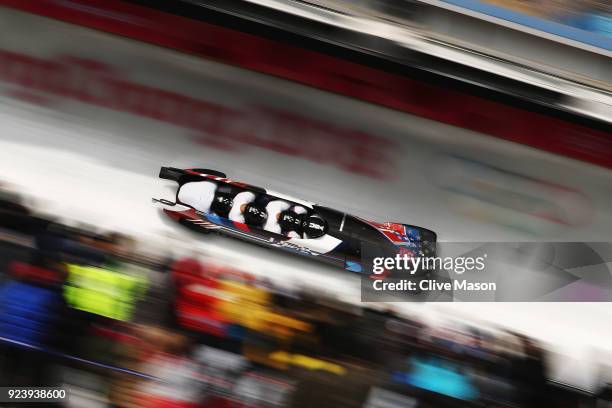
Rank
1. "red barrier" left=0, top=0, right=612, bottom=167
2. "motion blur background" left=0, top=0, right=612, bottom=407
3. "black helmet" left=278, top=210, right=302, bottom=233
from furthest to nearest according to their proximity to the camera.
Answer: "black helmet" left=278, top=210, right=302, bottom=233
"red barrier" left=0, top=0, right=612, bottom=167
"motion blur background" left=0, top=0, right=612, bottom=407

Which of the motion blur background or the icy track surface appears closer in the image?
the motion blur background

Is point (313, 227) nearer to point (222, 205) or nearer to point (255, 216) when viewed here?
point (255, 216)

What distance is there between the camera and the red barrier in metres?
3.05

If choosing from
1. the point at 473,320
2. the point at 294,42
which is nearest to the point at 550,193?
the point at 473,320

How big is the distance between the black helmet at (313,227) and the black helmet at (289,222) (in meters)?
0.03

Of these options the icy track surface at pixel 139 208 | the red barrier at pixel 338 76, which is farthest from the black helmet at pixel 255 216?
the red barrier at pixel 338 76

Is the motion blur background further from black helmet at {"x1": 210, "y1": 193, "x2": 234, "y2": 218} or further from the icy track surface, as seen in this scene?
black helmet at {"x1": 210, "y1": 193, "x2": 234, "y2": 218}

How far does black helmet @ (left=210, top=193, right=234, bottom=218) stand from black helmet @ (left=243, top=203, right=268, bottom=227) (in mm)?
95

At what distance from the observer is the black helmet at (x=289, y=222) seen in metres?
3.16

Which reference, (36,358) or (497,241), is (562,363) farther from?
(36,358)

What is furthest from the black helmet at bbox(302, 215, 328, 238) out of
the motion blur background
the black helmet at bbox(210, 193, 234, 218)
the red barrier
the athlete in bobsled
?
the red barrier

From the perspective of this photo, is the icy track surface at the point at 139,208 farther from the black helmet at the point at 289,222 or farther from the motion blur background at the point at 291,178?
the black helmet at the point at 289,222

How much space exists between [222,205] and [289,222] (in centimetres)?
37

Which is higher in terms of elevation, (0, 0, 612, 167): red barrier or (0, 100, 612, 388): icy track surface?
(0, 0, 612, 167): red barrier
